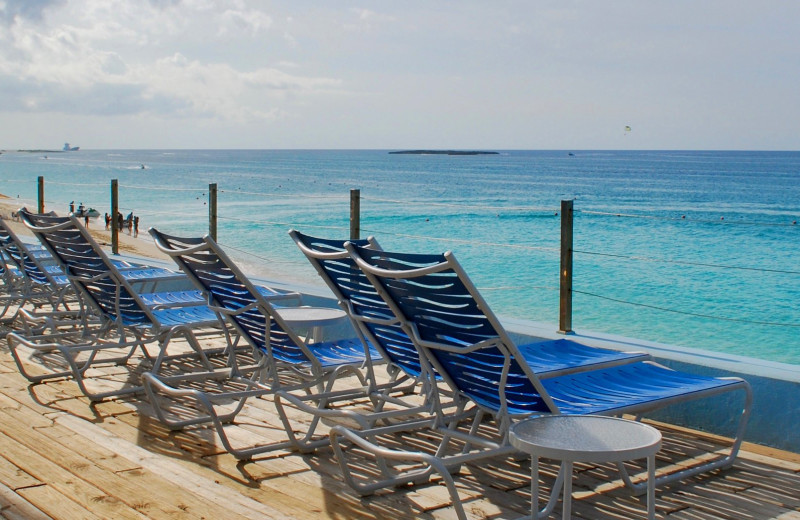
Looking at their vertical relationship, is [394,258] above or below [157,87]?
below

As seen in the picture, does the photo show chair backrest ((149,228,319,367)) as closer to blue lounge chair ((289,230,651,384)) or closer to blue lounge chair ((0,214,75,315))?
blue lounge chair ((289,230,651,384))

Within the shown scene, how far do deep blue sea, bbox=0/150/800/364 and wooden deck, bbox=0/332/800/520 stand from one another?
1280 millimetres

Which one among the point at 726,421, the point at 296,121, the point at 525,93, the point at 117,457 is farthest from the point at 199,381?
the point at 296,121

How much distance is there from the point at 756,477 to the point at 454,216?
Result: 35.0m

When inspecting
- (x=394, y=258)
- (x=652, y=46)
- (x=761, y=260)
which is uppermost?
(x=652, y=46)

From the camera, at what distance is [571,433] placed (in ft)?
7.29

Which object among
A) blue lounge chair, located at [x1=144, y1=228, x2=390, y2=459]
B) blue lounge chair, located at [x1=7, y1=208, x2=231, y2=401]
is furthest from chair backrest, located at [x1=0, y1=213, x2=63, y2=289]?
blue lounge chair, located at [x1=144, y1=228, x2=390, y2=459]

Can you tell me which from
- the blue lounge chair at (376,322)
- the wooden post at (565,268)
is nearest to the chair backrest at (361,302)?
the blue lounge chair at (376,322)

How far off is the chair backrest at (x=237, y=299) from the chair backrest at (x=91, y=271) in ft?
1.42

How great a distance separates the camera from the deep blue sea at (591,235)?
49.8 ft

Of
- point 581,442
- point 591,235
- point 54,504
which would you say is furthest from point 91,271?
point 591,235

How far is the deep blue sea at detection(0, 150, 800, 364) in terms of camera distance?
15.2 m

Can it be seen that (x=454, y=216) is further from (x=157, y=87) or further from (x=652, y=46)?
(x=652, y=46)

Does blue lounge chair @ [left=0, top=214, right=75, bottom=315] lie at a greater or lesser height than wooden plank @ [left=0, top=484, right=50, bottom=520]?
greater
